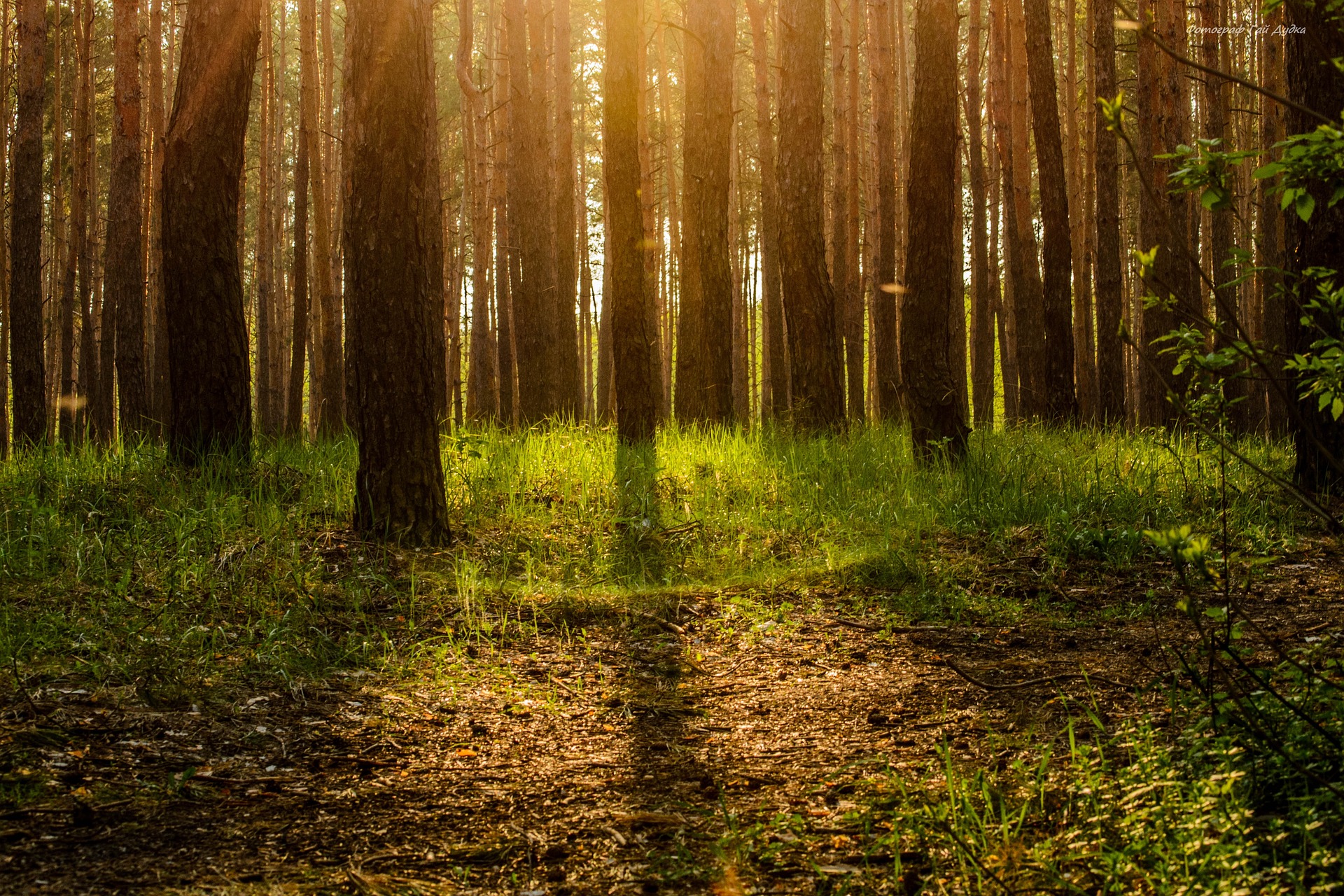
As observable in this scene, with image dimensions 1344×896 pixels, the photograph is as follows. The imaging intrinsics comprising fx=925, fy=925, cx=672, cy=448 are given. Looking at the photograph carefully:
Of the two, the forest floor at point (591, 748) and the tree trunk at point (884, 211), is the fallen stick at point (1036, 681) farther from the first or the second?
the tree trunk at point (884, 211)

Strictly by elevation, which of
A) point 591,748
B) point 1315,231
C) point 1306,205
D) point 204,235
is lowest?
point 591,748

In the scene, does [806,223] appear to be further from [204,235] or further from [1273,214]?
[1273,214]

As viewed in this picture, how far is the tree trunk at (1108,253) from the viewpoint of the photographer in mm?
11281

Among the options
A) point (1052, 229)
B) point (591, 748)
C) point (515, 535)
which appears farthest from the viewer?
point (1052, 229)

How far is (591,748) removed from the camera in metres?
3.08

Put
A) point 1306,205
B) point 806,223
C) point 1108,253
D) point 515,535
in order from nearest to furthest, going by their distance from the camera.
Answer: point 1306,205
point 515,535
point 806,223
point 1108,253

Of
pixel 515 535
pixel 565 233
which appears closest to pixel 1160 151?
pixel 565 233

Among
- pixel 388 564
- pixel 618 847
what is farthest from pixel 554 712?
pixel 388 564

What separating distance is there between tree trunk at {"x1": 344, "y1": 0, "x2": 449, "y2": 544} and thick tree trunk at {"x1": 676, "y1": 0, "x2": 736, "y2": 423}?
4515 millimetres

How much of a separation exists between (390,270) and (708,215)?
5.00 m

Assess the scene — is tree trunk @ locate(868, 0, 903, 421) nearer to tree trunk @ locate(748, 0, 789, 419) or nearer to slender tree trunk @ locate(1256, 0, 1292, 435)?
tree trunk @ locate(748, 0, 789, 419)

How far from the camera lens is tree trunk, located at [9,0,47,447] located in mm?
9781

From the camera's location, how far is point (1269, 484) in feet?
20.5

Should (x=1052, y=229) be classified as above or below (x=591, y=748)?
above
